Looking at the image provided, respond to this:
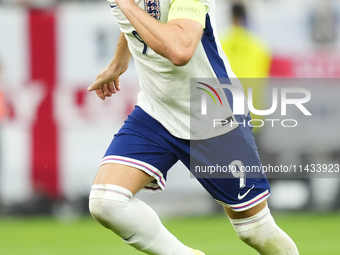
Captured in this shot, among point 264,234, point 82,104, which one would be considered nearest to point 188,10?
point 264,234

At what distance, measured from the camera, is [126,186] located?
3.14 m

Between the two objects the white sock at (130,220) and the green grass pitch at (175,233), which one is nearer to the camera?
the white sock at (130,220)

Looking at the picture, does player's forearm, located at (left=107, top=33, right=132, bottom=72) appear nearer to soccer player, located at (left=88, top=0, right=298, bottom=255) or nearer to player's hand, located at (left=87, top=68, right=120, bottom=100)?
player's hand, located at (left=87, top=68, right=120, bottom=100)

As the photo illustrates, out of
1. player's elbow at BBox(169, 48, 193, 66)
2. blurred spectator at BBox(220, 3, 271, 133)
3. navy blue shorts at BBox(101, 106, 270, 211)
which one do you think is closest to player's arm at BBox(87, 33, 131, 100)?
navy blue shorts at BBox(101, 106, 270, 211)

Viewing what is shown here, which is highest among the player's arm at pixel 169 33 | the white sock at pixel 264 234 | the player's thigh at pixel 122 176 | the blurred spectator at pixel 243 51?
the player's arm at pixel 169 33

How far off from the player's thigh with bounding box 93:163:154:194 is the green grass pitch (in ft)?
7.61

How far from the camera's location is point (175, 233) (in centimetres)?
637

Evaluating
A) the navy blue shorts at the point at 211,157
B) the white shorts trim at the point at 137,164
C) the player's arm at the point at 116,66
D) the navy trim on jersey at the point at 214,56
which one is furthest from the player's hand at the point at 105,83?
the navy trim on jersey at the point at 214,56

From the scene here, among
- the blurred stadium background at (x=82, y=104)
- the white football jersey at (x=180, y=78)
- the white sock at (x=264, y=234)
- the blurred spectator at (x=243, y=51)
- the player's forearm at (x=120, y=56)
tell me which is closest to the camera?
the white football jersey at (x=180, y=78)

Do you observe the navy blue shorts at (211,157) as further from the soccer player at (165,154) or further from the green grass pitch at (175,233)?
the green grass pitch at (175,233)

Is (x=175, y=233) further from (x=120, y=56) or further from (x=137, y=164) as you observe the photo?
(x=137, y=164)

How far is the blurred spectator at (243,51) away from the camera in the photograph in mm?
6883

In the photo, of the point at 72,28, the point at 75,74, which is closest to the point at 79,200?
the point at 75,74

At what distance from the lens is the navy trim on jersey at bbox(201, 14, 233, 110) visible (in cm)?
317
